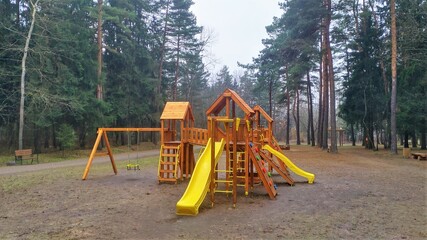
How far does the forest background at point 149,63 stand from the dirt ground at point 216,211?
1145 cm

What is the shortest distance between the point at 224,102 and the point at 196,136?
1498 millimetres

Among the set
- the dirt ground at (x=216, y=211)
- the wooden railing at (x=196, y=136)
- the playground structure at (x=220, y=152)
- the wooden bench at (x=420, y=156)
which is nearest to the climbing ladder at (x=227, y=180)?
the playground structure at (x=220, y=152)

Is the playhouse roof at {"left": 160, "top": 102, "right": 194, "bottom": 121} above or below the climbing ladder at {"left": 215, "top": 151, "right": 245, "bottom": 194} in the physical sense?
above

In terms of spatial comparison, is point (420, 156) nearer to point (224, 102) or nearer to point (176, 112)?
point (224, 102)

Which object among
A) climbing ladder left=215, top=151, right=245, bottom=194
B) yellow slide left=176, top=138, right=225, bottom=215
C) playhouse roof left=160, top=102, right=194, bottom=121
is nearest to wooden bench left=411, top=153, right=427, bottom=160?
climbing ladder left=215, top=151, right=245, bottom=194

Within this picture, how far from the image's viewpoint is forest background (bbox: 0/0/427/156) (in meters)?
20.3

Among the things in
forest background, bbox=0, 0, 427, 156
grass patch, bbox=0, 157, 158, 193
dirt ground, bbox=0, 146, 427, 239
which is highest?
forest background, bbox=0, 0, 427, 156

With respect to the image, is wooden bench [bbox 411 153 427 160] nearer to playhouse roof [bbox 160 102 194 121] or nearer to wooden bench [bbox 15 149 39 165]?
playhouse roof [bbox 160 102 194 121]

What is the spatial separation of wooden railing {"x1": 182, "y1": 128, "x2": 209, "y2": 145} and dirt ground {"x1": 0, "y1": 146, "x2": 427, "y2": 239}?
1.46 m

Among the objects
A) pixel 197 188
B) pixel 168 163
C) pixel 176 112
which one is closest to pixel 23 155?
pixel 168 163

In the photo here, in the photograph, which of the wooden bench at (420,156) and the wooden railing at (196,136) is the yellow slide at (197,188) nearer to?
the wooden railing at (196,136)

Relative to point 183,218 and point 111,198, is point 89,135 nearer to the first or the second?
point 111,198

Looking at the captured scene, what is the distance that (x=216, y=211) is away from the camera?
712cm

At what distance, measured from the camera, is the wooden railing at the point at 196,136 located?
36.1ft
